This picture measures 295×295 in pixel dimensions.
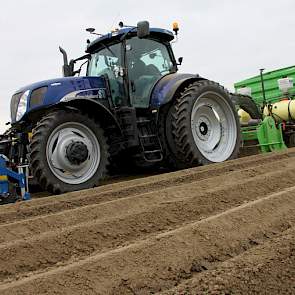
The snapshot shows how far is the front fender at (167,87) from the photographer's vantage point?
6016 mm

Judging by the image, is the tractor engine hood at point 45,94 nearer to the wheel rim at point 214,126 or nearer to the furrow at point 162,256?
the wheel rim at point 214,126

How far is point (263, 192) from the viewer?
159 inches

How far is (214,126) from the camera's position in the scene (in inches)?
265

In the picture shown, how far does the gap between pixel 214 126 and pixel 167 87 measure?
3.46ft

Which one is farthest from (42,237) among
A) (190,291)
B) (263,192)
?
(263,192)

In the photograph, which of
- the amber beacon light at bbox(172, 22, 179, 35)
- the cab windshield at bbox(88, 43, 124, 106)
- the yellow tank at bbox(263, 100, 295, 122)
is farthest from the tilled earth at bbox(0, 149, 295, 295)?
the yellow tank at bbox(263, 100, 295, 122)

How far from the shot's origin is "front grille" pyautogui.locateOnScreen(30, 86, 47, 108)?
17.4ft

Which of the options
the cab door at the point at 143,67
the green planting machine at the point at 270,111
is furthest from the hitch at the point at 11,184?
the green planting machine at the point at 270,111

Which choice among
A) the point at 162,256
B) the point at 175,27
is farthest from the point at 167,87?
the point at 162,256

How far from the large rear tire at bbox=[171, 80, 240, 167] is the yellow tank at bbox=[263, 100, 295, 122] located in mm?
2825

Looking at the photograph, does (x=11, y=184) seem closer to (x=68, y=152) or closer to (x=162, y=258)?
(x=68, y=152)

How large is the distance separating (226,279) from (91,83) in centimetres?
409

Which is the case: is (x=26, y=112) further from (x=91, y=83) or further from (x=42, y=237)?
(x=42, y=237)

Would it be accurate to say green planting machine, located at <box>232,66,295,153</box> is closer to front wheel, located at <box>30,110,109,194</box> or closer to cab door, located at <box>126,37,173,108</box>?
cab door, located at <box>126,37,173,108</box>
